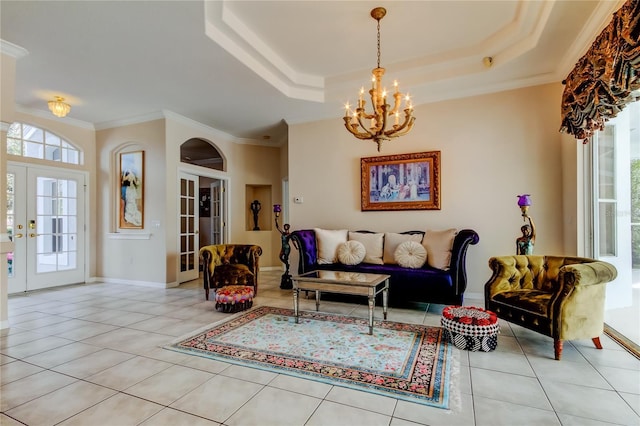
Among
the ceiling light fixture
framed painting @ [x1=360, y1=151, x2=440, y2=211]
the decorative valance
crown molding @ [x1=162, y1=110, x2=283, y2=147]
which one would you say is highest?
crown molding @ [x1=162, y1=110, x2=283, y2=147]

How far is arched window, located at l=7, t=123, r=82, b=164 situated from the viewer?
16.1 ft

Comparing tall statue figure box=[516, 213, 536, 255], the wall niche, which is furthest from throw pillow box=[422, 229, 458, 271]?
the wall niche

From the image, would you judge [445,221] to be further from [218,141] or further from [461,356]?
[218,141]

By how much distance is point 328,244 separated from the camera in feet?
15.1

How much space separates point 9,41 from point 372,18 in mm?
3711

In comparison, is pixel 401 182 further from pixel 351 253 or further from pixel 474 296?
pixel 474 296

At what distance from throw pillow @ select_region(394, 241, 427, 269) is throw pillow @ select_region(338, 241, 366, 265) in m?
0.48

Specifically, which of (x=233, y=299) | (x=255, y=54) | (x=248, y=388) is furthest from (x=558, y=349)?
(x=255, y=54)

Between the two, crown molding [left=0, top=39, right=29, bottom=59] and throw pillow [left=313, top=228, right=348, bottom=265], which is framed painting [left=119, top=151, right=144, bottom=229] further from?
throw pillow [left=313, top=228, right=348, bottom=265]

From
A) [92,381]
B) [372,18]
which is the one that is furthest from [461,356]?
[372,18]

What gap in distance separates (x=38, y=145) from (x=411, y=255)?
20.3 ft

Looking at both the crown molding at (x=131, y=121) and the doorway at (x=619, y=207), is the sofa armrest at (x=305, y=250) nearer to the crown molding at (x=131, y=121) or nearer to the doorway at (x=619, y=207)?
the crown molding at (x=131, y=121)

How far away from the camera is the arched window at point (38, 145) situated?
492cm

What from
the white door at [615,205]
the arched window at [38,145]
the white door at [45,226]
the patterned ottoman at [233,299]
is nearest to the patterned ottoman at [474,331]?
the white door at [615,205]
